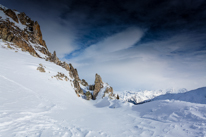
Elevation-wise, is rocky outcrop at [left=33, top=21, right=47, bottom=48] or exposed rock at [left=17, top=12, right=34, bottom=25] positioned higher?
exposed rock at [left=17, top=12, right=34, bottom=25]

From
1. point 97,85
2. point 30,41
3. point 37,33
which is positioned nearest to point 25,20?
point 37,33

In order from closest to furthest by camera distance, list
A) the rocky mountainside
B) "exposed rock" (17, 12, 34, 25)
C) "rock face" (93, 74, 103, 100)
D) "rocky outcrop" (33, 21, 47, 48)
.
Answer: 1. the rocky mountainside
2. "rock face" (93, 74, 103, 100)
3. "exposed rock" (17, 12, 34, 25)
4. "rocky outcrop" (33, 21, 47, 48)

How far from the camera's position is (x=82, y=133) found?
670cm

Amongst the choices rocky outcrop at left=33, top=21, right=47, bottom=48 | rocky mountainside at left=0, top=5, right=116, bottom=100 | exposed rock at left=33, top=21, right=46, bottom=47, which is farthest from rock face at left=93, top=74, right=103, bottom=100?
exposed rock at left=33, top=21, right=46, bottom=47

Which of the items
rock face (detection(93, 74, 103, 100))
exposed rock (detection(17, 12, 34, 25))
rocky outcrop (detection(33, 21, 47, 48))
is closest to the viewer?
rock face (detection(93, 74, 103, 100))

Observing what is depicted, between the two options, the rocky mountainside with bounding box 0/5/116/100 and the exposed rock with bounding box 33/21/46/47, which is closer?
the rocky mountainside with bounding box 0/5/116/100

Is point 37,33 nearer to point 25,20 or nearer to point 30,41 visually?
point 25,20

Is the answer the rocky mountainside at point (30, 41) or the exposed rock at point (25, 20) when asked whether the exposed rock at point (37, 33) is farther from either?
the exposed rock at point (25, 20)

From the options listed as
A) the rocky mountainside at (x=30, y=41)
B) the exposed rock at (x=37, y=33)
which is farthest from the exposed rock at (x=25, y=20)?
the exposed rock at (x=37, y=33)

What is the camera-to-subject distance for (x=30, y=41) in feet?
174

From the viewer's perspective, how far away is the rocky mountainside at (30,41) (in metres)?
38.9

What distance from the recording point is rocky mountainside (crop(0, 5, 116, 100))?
3890cm

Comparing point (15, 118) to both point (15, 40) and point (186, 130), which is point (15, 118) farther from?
point (15, 40)

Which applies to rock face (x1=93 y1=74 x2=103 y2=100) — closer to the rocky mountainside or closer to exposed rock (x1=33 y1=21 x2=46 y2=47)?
the rocky mountainside
